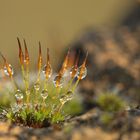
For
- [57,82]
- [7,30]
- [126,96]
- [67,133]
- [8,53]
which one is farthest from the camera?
[7,30]

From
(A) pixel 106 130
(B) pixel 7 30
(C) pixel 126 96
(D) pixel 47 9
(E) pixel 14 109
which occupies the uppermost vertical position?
(D) pixel 47 9

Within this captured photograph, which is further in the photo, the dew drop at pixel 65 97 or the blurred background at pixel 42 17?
the blurred background at pixel 42 17

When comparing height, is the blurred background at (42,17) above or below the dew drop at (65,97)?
above

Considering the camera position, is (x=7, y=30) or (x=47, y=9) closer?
(x=7, y=30)

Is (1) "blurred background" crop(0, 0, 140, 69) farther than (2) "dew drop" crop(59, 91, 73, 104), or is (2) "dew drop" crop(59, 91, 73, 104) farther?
(1) "blurred background" crop(0, 0, 140, 69)

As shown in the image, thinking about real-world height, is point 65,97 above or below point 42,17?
below

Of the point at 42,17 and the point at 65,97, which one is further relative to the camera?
the point at 42,17

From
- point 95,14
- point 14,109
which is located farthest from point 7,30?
point 14,109

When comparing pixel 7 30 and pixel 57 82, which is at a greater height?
pixel 7 30

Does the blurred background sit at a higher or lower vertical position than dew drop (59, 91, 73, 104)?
higher

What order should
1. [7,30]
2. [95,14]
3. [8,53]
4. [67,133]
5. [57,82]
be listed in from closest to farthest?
[67,133], [57,82], [8,53], [7,30], [95,14]

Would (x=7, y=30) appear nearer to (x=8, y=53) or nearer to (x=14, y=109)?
(x=8, y=53)
